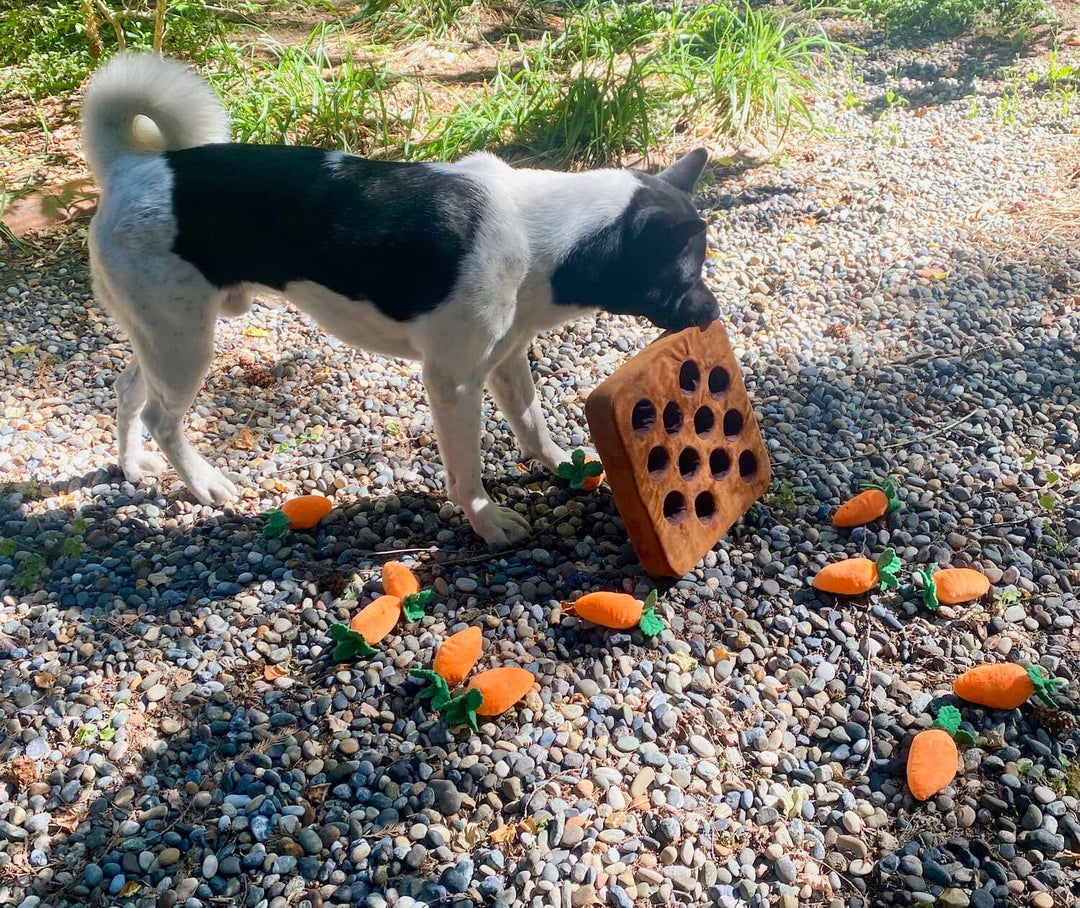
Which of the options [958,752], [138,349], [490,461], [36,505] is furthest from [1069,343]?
[36,505]

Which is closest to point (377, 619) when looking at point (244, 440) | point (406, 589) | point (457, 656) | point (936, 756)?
point (406, 589)

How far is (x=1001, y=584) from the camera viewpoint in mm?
2666

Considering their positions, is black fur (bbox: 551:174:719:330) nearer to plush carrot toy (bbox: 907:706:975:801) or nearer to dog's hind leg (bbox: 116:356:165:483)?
plush carrot toy (bbox: 907:706:975:801)

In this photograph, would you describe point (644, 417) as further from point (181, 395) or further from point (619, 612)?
point (181, 395)

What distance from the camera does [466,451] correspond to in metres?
2.75

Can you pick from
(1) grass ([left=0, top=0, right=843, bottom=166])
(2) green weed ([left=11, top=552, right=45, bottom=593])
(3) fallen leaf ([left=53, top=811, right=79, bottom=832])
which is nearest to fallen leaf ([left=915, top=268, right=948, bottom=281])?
(1) grass ([left=0, top=0, right=843, bottom=166])

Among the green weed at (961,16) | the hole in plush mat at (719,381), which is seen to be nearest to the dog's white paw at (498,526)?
the hole in plush mat at (719,381)

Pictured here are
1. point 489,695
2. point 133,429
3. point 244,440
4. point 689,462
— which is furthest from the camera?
point 244,440

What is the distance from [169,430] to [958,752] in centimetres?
252

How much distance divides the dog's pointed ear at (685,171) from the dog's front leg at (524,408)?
2.35ft

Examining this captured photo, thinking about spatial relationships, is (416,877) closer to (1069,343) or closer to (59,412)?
(59,412)

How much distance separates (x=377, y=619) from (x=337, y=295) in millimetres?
956

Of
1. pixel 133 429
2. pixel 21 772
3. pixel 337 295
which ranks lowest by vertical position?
pixel 21 772

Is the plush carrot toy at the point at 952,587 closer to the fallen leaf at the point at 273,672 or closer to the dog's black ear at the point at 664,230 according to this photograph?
the dog's black ear at the point at 664,230
